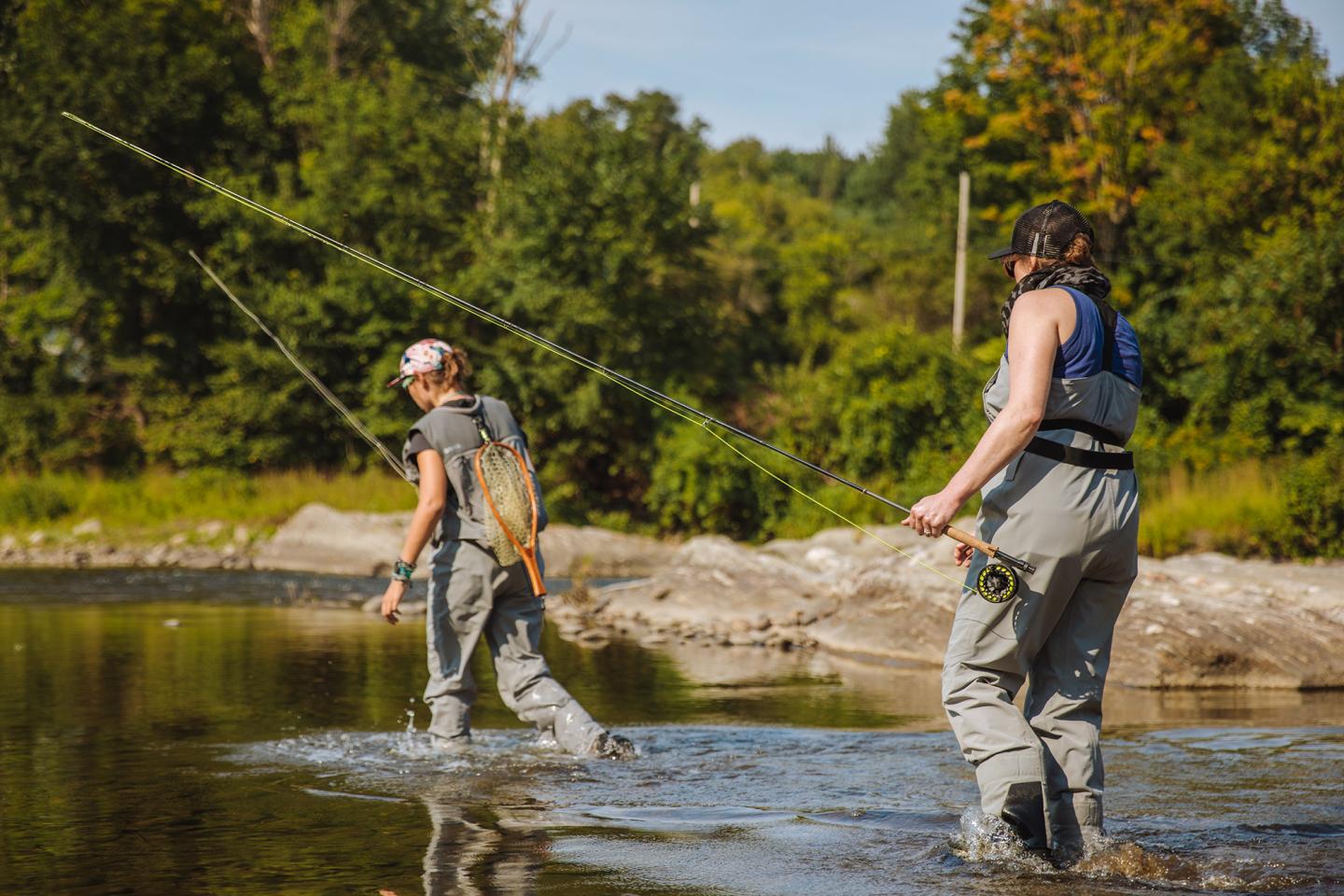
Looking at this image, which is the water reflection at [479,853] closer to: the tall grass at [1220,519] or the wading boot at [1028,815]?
the wading boot at [1028,815]

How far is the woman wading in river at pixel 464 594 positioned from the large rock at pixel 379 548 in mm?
12657

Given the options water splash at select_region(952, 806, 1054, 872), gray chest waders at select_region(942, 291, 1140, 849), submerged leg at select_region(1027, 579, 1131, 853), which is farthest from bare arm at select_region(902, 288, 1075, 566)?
water splash at select_region(952, 806, 1054, 872)

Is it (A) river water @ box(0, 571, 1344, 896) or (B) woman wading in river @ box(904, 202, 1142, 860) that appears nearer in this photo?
(B) woman wading in river @ box(904, 202, 1142, 860)

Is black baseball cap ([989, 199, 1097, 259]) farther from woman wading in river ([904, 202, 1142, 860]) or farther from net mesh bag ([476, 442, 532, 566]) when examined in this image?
net mesh bag ([476, 442, 532, 566])

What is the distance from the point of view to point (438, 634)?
7.21m

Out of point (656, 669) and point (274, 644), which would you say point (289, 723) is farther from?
point (274, 644)

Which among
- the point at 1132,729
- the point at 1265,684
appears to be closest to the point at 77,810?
the point at 1132,729

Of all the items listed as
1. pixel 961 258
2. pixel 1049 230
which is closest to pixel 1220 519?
pixel 961 258

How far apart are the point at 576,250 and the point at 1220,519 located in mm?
13181

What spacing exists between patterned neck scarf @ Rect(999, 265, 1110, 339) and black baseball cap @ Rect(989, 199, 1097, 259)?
0.08 metres

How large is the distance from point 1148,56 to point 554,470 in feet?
45.4

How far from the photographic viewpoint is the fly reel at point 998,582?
4602 millimetres

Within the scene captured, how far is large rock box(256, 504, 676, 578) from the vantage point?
20828 mm

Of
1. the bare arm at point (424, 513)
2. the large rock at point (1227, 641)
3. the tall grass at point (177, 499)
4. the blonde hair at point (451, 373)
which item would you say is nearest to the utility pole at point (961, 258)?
the tall grass at point (177, 499)
